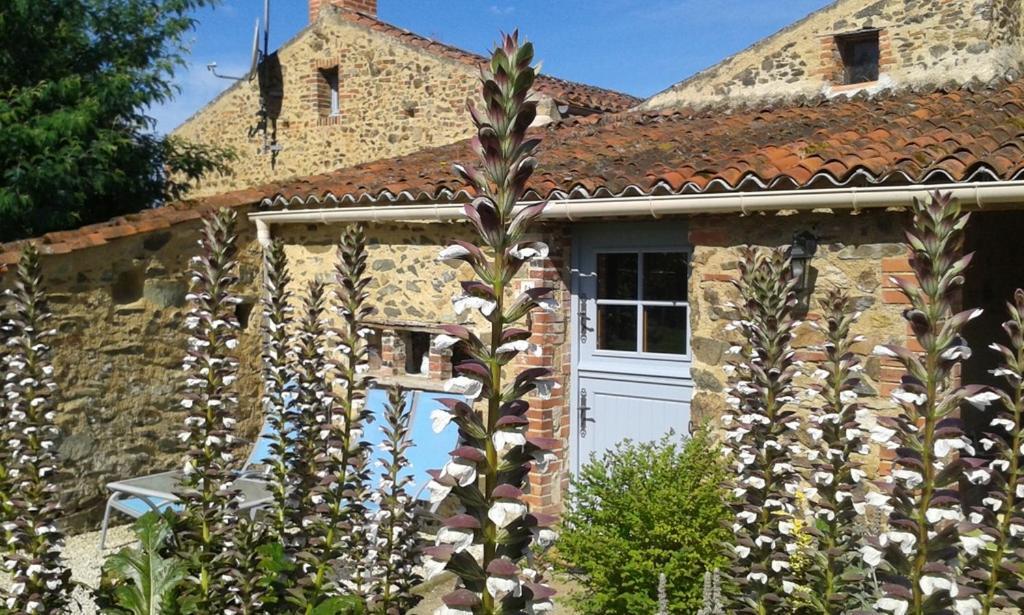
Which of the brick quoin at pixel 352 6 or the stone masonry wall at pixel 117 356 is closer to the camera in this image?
the stone masonry wall at pixel 117 356

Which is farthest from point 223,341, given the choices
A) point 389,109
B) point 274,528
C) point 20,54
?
point 389,109

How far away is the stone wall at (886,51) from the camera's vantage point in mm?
8438

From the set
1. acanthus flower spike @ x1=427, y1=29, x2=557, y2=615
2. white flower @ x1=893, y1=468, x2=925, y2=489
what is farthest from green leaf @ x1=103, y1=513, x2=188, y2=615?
white flower @ x1=893, y1=468, x2=925, y2=489

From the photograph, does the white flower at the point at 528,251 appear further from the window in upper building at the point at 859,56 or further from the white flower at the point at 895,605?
the window in upper building at the point at 859,56

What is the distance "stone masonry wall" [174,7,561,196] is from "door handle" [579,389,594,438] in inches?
181

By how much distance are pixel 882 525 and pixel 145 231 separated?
619 centimetres

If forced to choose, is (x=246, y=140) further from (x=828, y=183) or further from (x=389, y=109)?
(x=828, y=183)

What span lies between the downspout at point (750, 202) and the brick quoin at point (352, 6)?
20.7 ft

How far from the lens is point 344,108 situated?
1212 cm

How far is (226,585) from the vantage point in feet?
12.3

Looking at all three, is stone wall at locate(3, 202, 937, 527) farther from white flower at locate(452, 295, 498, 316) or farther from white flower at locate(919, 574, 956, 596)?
white flower at locate(452, 295, 498, 316)

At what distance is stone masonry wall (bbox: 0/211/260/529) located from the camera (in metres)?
7.38

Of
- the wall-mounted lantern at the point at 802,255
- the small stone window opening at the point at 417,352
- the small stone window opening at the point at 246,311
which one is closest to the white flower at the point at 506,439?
the wall-mounted lantern at the point at 802,255

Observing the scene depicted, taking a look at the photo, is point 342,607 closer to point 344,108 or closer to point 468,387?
point 468,387
